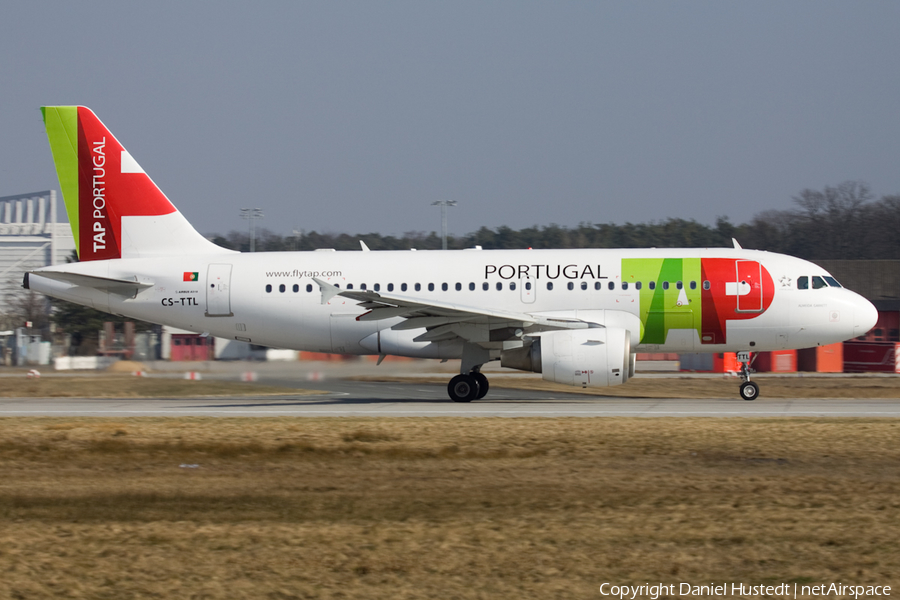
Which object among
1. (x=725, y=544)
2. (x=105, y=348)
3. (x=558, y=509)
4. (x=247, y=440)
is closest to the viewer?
(x=725, y=544)

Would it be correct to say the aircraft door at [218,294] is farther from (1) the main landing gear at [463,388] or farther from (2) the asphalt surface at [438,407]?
(1) the main landing gear at [463,388]

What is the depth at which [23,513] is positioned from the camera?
951cm

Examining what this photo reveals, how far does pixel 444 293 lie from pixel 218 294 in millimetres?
5710

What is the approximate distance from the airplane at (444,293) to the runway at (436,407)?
0.97 meters

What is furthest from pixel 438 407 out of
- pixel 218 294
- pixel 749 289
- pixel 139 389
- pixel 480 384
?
pixel 139 389

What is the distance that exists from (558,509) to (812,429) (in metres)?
7.18

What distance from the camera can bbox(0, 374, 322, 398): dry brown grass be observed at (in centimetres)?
2605

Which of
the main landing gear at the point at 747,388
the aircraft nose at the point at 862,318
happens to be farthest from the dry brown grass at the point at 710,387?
the aircraft nose at the point at 862,318

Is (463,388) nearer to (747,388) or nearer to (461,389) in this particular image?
(461,389)

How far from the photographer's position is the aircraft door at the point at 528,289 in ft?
71.3

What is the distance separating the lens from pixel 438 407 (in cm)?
2012

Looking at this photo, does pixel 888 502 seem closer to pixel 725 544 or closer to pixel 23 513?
pixel 725 544

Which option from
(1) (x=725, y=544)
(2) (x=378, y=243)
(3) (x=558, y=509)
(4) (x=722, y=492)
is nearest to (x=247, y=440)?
(3) (x=558, y=509)

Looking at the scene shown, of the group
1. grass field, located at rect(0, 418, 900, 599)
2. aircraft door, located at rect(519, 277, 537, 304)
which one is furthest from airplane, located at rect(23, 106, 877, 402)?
grass field, located at rect(0, 418, 900, 599)
